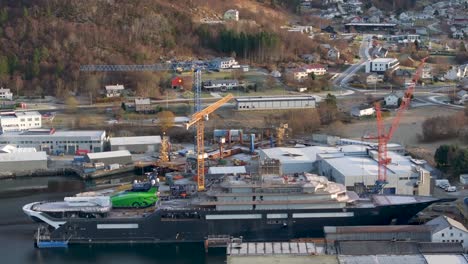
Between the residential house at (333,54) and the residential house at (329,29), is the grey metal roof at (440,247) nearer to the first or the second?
the residential house at (333,54)

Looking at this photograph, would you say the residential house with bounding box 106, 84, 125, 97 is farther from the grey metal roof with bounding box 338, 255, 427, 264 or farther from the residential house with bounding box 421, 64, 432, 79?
the grey metal roof with bounding box 338, 255, 427, 264

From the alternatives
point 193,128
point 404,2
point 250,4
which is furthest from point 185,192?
point 404,2

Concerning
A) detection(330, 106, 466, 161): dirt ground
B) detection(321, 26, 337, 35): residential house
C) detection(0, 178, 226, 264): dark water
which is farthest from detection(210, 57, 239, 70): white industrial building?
detection(0, 178, 226, 264): dark water

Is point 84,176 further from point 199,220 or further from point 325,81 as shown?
point 325,81

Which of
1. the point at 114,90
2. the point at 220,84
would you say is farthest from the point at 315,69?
the point at 114,90

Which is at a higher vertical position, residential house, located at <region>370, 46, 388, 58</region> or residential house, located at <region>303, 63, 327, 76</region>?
residential house, located at <region>370, 46, 388, 58</region>

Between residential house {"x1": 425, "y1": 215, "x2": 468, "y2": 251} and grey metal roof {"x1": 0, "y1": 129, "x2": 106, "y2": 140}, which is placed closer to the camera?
residential house {"x1": 425, "y1": 215, "x2": 468, "y2": 251}

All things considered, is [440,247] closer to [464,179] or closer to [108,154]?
[464,179]
